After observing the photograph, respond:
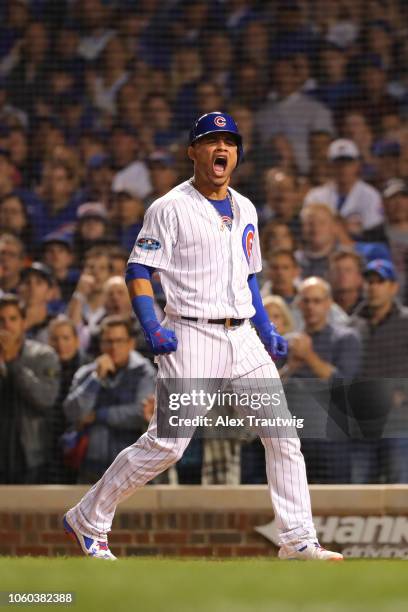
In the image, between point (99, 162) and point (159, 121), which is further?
point (159, 121)

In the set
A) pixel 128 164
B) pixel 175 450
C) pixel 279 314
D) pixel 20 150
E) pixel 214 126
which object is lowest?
pixel 175 450

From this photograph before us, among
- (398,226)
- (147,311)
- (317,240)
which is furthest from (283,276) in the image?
(147,311)

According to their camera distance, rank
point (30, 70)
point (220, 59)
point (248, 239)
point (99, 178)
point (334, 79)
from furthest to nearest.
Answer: point (30, 70) → point (220, 59) → point (334, 79) → point (99, 178) → point (248, 239)

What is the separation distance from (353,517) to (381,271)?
5.70 ft

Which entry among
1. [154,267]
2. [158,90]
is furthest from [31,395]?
[158,90]

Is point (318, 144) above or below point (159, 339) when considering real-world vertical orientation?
above

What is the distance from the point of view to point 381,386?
23.9ft

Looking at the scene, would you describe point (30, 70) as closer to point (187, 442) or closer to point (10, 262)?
point (10, 262)

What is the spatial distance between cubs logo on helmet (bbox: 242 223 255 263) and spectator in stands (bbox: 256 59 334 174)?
5921 millimetres

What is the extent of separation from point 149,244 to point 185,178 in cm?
619

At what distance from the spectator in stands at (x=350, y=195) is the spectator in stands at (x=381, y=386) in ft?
5.49

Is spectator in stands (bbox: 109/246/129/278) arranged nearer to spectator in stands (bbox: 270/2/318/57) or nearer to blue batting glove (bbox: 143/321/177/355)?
spectator in stands (bbox: 270/2/318/57)

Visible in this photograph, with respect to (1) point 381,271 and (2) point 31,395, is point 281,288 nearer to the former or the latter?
(1) point 381,271

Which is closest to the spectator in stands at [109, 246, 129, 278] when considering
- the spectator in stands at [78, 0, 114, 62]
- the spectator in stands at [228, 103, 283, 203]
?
the spectator in stands at [228, 103, 283, 203]
